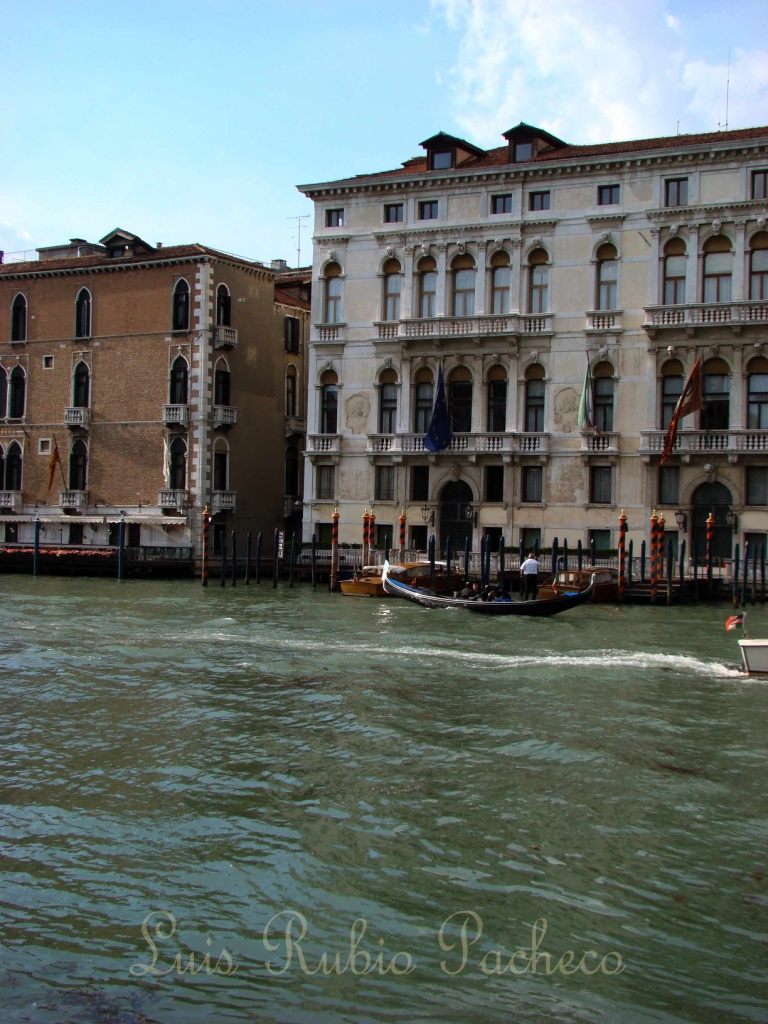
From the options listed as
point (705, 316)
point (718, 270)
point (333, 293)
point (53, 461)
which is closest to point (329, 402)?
point (333, 293)

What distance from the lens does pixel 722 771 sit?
987 centimetres

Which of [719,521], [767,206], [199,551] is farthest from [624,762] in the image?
[199,551]

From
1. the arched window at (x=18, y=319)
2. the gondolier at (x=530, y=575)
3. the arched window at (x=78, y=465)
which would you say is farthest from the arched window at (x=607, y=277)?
the arched window at (x=18, y=319)

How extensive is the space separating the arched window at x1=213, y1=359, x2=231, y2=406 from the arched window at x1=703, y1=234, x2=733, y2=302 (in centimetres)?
1454

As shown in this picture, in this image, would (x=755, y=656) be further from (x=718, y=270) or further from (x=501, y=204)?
(x=501, y=204)

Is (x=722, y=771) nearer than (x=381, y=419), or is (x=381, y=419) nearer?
(x=722, y=771)

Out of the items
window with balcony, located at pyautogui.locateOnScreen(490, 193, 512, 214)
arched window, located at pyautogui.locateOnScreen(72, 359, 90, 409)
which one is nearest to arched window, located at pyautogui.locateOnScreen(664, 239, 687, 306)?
window with balcony, located at pyautogui.locateOnScreen(490, 193, 512, 214)

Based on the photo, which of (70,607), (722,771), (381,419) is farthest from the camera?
(381,419)

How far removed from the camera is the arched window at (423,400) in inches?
1271

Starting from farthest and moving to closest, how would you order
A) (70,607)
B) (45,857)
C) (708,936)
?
(70,607)
(45,857)
(708,936)

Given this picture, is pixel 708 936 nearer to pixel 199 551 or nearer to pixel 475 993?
pixel 475 993

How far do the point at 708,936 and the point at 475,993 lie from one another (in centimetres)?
149

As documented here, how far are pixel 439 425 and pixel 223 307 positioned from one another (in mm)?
9002

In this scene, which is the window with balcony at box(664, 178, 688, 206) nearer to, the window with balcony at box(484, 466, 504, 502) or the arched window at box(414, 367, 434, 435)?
the arched window at box(414, 367, 434, 435)
